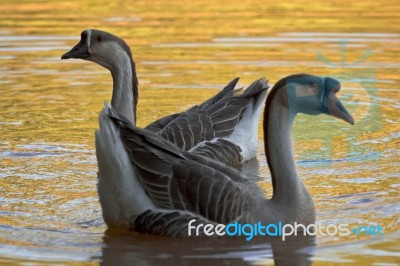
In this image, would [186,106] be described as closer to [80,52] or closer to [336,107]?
[80,52]

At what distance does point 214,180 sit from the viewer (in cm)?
811

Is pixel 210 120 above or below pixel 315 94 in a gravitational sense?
below

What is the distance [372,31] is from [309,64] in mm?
3031

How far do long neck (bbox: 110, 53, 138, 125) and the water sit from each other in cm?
72

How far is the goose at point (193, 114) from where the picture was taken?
34.8ft

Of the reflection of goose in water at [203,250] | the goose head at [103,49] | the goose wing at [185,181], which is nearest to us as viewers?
the reflection of goose in water at [203,250]

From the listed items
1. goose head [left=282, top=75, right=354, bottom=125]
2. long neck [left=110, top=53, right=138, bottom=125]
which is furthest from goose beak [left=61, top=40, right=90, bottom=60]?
goose head [left=282, top=75, right=354, bottom=125]

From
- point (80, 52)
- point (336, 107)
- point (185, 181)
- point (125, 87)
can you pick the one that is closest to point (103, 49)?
point (80, 52)

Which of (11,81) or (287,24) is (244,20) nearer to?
(287,24)

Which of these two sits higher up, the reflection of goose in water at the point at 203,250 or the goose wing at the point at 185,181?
the goose wing at the point at 185,181

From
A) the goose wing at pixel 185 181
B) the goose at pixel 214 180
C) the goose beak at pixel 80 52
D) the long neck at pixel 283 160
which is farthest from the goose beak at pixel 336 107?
the goose beak at pixel 80 52

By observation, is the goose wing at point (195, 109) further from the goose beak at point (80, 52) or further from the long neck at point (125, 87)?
the goose beak at point (80, 52)

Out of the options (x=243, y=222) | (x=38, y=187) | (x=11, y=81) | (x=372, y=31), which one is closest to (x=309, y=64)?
(x=372, y=31)

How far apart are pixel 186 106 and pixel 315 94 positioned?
510cm
